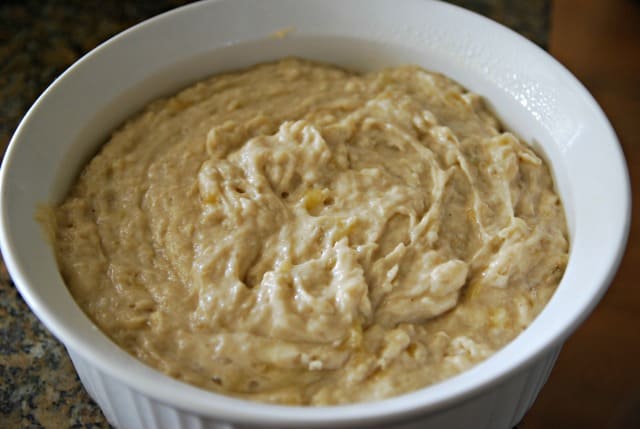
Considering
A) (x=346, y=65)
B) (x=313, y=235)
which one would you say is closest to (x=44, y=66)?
(x=346, y=65)

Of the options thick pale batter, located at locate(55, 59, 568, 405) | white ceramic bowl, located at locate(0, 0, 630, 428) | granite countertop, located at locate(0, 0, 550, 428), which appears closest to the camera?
white ceramic bowl, located at locate(0, 0, 630, 428)

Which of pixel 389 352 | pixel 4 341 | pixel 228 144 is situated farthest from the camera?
pixel 228 144

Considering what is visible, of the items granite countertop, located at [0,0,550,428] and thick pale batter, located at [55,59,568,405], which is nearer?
thick pale batter, located at [55,59,568,405]

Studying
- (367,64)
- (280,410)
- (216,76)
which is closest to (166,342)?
(280,410)

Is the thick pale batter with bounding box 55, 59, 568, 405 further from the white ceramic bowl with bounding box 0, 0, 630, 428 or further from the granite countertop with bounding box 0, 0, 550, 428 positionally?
the granite countertop with bounding box 0, 0, 550, 428

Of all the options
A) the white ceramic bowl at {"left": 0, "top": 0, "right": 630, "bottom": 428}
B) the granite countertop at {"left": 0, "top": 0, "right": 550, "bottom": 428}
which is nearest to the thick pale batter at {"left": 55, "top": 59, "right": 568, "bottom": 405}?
the white ceramic bowl at {"left": 0, "top": 0, "right": 630, "bottom": 428}

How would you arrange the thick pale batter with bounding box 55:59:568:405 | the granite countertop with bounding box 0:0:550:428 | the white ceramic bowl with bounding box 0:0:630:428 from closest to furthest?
the white ceramic bowl with bounding box 0:0:630:428 → the thick pale batter with bounding box 55:59:568:405 → the granite countertop with bounding box 0:0:550:428

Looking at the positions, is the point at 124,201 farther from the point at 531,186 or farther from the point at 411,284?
the point at 531,186
